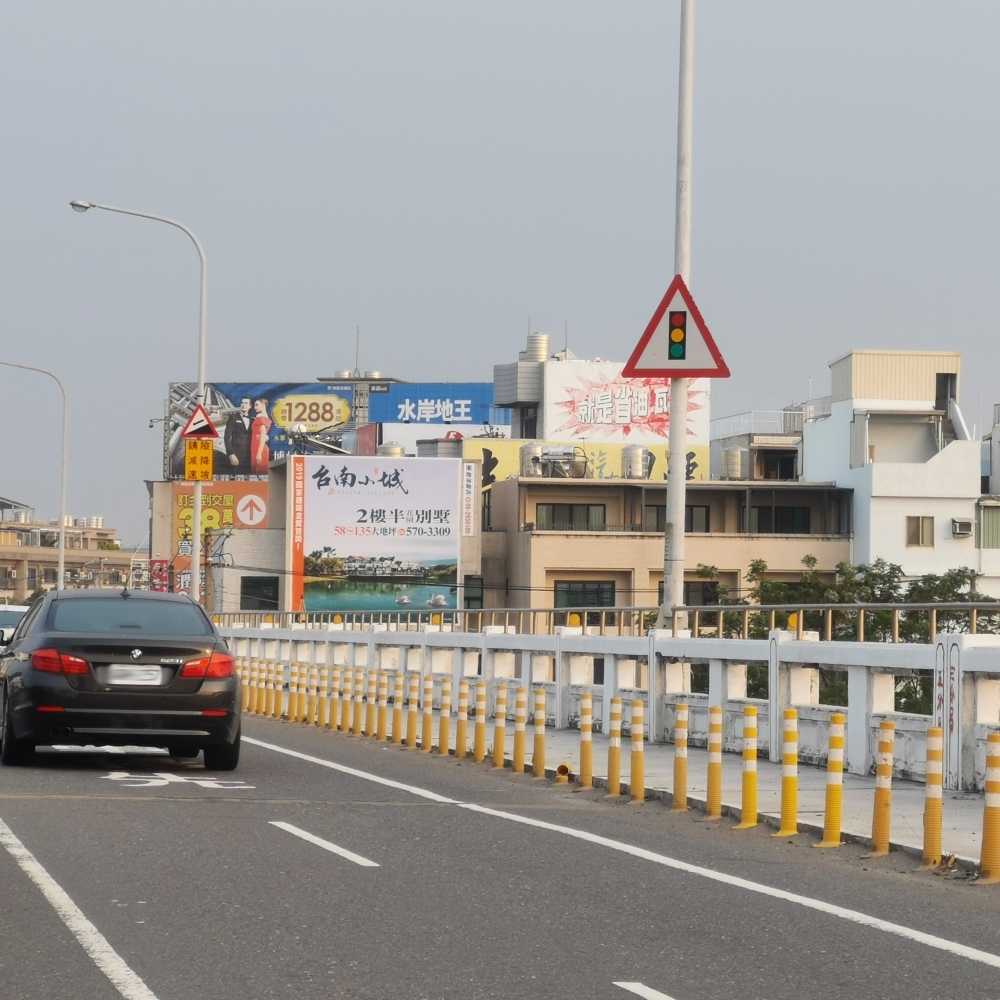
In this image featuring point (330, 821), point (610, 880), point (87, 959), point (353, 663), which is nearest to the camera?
point (87, 959)

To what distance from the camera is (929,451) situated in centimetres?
7962

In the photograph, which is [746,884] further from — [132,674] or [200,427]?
[200,427]

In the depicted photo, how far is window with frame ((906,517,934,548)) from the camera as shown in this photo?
77625 mm

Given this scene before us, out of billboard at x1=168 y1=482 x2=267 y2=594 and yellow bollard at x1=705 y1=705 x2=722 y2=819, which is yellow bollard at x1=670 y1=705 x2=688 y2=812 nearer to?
yellow bollard at x1=705 y1=705 x2=722 y2=819

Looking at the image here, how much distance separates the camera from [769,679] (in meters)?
16.6

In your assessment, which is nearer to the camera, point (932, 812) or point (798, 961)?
point (798, 961)

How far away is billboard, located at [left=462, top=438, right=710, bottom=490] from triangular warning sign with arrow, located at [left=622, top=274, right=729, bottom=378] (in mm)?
69262

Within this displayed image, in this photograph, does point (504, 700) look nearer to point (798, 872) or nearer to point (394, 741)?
point (394, 741)

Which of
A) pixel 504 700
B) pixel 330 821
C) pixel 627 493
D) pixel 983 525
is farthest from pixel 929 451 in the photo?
pixel 330 821

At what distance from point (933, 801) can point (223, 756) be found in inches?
283

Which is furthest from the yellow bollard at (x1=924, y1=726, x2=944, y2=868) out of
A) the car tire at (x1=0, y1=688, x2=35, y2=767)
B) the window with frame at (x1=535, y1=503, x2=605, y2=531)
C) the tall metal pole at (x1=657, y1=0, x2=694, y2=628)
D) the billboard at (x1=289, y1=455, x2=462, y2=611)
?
the billboard at (x1=289, y1=455, x2=462, y2=611)

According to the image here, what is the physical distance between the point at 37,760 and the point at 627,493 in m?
65.4

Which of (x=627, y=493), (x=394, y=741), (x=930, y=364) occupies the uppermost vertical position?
(x=930, y=364)

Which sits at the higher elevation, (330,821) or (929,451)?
(929,451)
